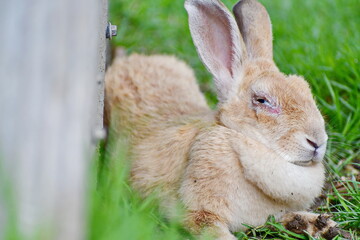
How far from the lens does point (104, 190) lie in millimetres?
3984

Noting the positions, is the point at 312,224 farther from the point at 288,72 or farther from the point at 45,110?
the point at 45,110

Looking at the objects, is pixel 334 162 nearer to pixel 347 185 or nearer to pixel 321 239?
pixel 347 185

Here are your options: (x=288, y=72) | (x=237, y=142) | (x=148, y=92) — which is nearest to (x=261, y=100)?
(x=237, y=142)

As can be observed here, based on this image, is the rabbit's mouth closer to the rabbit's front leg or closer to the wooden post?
the rabbit's front leg

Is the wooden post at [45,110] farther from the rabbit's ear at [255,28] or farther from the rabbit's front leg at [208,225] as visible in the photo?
the rabbit's ear at [255,28]

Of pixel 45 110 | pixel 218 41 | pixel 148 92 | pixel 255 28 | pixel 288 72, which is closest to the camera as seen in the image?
pixel 45 110

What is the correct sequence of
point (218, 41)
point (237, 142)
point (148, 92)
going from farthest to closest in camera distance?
point (148, 92) < point (218, 41) < point (237, 142)

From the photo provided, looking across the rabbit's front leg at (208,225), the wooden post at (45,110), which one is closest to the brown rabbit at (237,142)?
the rabbit's front leg at (208,225)

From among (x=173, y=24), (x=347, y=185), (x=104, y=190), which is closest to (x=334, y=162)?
(x=347, y=185)

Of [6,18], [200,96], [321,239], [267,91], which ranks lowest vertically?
[321,239]

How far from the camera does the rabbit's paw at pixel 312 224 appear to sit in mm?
4066

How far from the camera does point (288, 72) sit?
Answer: 232 inches

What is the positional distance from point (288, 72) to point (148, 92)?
1351 mm

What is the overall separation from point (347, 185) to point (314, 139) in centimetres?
81
